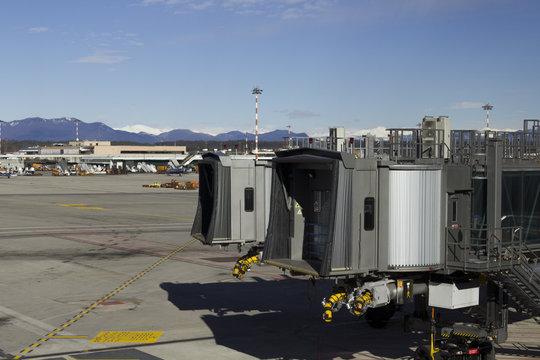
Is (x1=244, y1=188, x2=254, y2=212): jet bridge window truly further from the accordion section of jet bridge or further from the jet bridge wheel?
the jet bridge wheel

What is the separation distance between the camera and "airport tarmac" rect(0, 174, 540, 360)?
75.0ft

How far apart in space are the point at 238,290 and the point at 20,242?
23.6m

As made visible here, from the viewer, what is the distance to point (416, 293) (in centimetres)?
2017

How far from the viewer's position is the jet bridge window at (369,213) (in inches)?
733

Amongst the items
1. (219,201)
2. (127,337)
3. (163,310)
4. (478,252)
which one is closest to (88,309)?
(163,310)

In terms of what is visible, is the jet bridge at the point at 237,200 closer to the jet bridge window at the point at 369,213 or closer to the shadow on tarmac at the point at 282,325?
the shadow on tarmac at the point at 282,325

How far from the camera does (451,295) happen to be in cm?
2011

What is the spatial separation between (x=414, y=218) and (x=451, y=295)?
298cm

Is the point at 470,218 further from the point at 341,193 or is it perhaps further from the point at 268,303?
the point at 268,303

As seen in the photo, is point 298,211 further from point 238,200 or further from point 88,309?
point 88,309

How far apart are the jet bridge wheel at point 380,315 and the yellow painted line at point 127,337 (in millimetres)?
8517

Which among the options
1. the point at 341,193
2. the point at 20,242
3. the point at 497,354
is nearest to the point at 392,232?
the point at 341,193

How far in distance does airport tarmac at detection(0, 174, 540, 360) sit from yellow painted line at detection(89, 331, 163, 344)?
0.04 metres

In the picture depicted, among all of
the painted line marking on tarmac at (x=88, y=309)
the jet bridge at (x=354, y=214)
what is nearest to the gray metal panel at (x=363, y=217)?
the jet bridge at (x=354, y=214)
